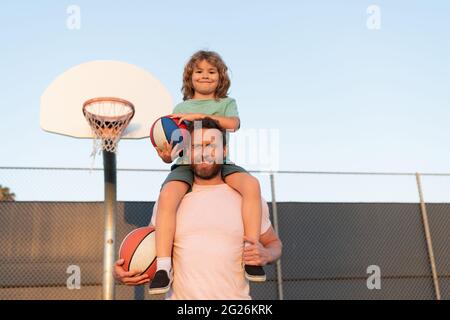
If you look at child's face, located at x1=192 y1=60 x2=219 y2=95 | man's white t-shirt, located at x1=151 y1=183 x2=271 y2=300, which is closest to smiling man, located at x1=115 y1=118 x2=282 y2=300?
man's white t-shirt, located at x1=151 y1=183 x2=271 y2=300

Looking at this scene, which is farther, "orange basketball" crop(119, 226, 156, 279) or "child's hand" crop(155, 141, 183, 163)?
"child's hand" crop(155, 141, 183, 163)

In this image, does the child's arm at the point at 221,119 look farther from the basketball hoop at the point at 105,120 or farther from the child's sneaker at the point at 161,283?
the basketball hoop at the point at 105,120

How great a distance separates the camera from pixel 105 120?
5.61 metres

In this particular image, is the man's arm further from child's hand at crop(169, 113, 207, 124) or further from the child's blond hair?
the child's blond hair

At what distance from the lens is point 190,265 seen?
83.4 inches

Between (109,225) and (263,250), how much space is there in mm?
3902

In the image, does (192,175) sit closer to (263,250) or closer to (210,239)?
(210,239)

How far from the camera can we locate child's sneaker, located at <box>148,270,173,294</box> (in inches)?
80.2

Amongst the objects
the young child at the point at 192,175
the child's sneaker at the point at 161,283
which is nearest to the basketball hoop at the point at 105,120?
the young child at the point at 192,175

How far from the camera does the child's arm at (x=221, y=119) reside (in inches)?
99.4

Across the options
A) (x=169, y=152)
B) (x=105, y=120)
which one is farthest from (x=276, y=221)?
(x=169, y=152)

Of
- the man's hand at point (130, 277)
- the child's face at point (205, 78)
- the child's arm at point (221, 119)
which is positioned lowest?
the man's hand at point (130, 277)

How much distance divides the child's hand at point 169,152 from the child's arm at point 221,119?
0.17 meters
